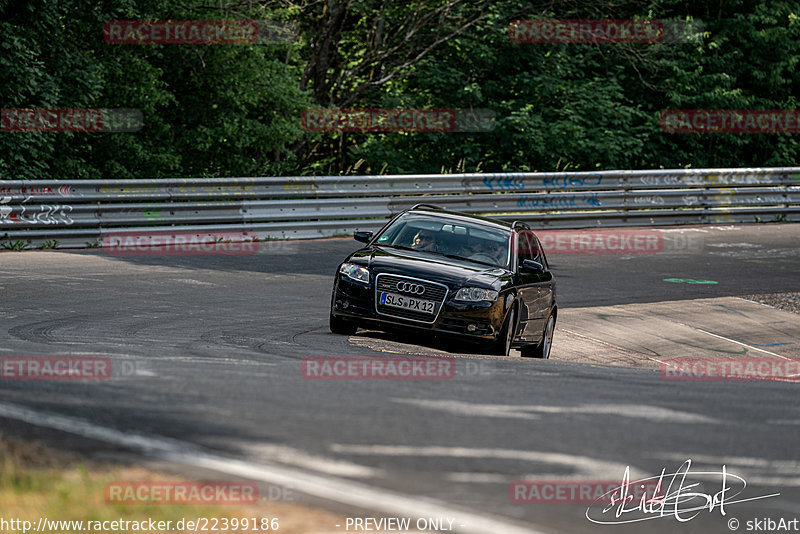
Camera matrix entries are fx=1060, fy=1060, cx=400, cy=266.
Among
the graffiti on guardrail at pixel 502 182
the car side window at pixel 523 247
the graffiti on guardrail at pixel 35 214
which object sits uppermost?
the car side window at pixel 523 247

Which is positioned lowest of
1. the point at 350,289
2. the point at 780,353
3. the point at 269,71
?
the point at 780,353

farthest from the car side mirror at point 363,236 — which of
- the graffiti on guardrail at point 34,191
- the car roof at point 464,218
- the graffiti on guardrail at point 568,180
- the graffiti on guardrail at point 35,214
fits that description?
the graffiti on guardrail at point 568,180

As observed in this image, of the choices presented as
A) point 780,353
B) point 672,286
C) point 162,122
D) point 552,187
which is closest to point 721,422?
point 780,353

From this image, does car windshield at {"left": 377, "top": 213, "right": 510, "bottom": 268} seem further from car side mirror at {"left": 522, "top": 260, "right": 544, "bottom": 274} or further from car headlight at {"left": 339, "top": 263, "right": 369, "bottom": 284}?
car headlight at {"left": 339, "top": 263, "right": 369, "bottom": 284}

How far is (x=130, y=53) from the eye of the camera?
72.2 feet

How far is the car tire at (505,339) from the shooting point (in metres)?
10.9

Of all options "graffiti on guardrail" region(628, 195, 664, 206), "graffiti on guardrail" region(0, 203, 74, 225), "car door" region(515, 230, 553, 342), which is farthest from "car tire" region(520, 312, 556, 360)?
"graffiti on guardrail" region(628, 195, 664, 206)

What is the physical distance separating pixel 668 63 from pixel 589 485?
26.8 metres

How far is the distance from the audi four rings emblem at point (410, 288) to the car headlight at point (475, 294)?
1.19 feet

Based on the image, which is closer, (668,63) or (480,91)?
(480,91)

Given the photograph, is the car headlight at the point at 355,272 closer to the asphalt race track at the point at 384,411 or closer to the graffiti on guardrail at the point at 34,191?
the asphalt race track at the point at 384,411

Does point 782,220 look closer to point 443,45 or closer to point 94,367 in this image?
point 443,45

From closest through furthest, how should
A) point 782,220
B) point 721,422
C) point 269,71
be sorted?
1. point 721,422
2. point 269,71
3. point 782,220

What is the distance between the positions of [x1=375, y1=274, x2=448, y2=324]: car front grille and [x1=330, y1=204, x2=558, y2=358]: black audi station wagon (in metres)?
0.01
